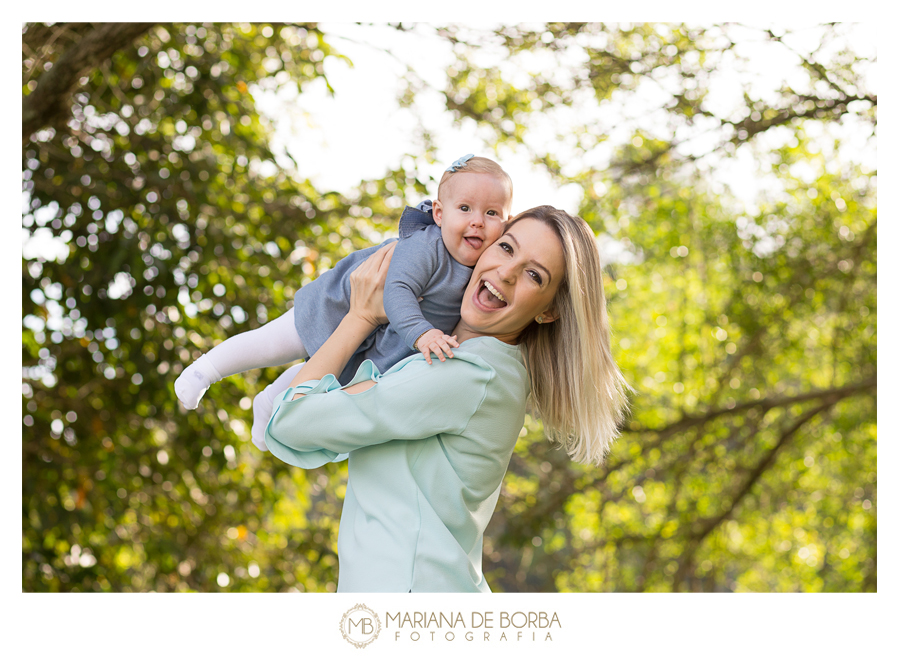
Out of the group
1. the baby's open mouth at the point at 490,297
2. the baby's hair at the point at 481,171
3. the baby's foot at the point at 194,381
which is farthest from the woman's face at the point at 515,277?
the baby's foot at the point at 194,381

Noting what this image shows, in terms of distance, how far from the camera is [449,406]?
1.11 m

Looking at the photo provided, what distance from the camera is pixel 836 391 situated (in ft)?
11.0

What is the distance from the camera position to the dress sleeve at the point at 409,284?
1.14 m

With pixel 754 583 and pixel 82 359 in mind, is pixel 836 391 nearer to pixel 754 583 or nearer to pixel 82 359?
pixel 754 583

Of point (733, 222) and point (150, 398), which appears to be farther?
point (733, 222)

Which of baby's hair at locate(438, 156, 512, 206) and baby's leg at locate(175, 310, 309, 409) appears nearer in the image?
baby's hair at locate(438, 156, 512, 206)

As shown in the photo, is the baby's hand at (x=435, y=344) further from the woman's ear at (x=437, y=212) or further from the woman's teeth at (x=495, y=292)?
the woman's ear at (x=437, y=212)

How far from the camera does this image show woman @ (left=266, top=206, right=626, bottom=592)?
1.10 metres
